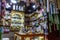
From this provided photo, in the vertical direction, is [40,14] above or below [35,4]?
below

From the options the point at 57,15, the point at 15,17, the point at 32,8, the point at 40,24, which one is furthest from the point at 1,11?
the point at 57,15

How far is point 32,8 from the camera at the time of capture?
5.19ft

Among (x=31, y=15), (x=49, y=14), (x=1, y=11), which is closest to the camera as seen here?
(x=1, y=11)

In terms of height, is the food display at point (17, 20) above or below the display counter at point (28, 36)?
above

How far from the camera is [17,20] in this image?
150 centimetres

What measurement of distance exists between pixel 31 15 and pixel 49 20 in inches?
10.1

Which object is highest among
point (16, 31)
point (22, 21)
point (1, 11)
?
point (1, 11)

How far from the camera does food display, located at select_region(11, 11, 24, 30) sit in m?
1.47

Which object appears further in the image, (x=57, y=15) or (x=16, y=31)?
(x=57, y=15)

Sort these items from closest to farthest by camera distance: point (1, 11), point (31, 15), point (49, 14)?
point (1, 11) → point (31, 15) → point (49, 14)

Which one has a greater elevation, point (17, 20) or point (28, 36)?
point (17, 20)

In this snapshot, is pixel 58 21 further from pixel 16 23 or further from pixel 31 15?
pixel 16 23

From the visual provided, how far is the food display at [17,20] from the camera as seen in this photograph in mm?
1472

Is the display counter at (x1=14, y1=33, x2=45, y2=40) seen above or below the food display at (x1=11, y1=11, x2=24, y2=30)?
below
